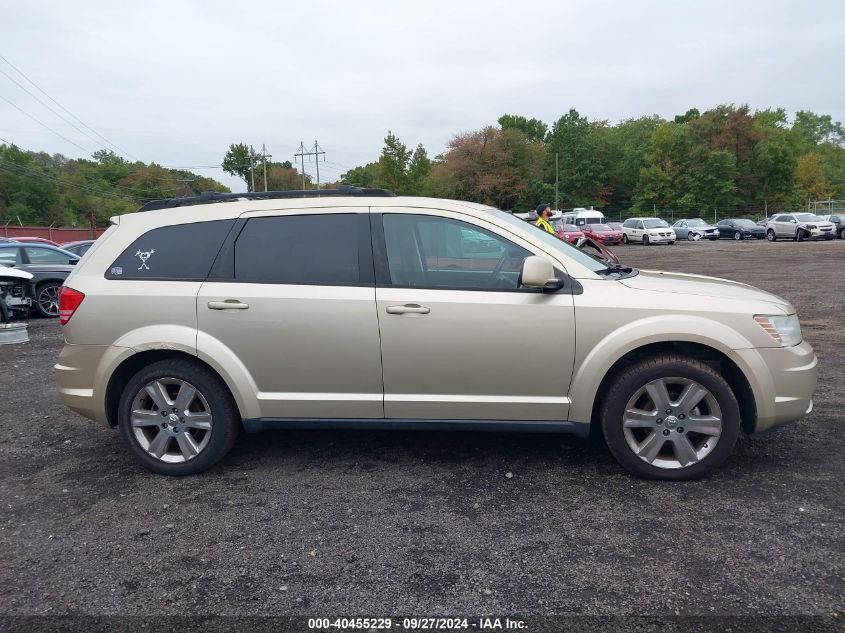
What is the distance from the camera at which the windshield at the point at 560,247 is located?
4.06 m

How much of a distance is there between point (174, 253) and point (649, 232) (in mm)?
37089

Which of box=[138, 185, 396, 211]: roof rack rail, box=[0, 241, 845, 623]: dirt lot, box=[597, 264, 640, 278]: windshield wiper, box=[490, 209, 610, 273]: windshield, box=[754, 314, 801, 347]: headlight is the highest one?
box=[138, 185, 396, 211]: roof rack rail

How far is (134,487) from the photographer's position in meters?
4.04

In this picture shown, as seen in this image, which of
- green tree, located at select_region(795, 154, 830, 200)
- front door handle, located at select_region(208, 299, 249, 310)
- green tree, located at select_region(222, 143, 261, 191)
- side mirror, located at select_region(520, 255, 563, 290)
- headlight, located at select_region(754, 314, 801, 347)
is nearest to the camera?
side mirror, located at select_region(520, 255, 563, 290)

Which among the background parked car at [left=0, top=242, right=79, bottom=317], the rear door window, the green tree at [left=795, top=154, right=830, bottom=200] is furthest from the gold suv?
the green tree at [left=795, top=154, right=830, bottom=200]

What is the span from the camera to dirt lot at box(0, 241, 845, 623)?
2.79 metres

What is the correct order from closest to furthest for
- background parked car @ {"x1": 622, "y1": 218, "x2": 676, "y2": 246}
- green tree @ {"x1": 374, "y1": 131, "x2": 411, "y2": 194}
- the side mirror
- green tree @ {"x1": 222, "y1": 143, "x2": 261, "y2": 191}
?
the side mirror, background parked car @ {"x1": 622, "y1": 218, "x2": 676, "y2": 246}, green tree @ {"x1": 374, "y1": 131, "x2": 411, "y2": 194}, green tree @ {"x1": 222, "y1": 143, "x2": 261, "y2": 191}

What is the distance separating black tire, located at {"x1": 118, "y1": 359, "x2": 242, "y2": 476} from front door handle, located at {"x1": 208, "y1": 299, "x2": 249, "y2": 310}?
1.37 feet

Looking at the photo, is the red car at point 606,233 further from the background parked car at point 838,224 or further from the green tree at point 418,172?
the green tree at point 418,172

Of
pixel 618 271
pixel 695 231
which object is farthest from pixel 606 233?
pixel 618 271

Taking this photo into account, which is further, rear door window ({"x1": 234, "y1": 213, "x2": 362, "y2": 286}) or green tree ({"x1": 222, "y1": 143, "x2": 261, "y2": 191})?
green tree ({"x1": 222, "y1": 143, "x2": 261, "y2": 191})

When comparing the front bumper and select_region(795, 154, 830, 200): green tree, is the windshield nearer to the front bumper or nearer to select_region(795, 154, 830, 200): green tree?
the front bumper

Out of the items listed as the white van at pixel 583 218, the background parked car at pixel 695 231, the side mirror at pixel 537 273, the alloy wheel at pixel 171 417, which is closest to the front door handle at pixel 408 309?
the side mirror at pixel 537 273

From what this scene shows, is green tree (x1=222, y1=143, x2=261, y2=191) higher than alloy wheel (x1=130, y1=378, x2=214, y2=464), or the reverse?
green tree (x1=222, y1=143, x2=261, y2=191)
